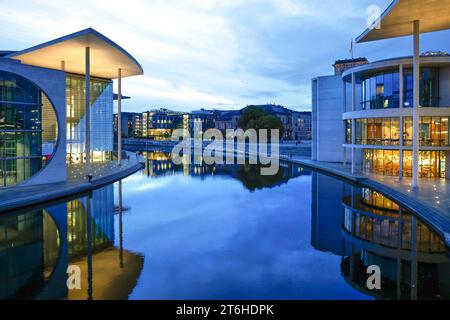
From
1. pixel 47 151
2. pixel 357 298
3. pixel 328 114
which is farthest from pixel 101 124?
pixel 357 298

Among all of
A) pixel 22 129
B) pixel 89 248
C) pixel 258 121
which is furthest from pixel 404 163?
pixel 258 121

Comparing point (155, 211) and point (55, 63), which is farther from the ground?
point (55, 63)

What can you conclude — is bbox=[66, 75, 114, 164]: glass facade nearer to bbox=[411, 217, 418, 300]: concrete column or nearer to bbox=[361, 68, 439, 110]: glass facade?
bbox=[361, 68, 439, 110]: glass facade

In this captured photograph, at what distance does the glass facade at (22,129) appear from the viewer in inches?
819

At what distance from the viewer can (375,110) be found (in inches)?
1079

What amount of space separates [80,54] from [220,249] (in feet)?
72.6

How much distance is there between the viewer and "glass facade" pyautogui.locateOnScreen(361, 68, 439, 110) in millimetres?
26422

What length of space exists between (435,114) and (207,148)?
195 feet

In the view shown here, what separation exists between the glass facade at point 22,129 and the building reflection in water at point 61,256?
236 inches

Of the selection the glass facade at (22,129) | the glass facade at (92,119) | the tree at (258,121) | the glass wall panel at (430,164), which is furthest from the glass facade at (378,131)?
the tree at (258,121)

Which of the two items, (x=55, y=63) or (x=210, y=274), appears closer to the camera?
(x=210, y=274)

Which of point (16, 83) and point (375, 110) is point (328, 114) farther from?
point (16, 83)

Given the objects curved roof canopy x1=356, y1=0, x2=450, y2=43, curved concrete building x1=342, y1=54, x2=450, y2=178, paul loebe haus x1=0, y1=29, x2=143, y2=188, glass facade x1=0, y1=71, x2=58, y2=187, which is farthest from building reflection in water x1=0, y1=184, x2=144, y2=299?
curved concrete building x1=342, y1=54, x2=450, y2=178

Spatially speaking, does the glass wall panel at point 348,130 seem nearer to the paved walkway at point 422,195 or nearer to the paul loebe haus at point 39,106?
the paved walkway at point 422,195
